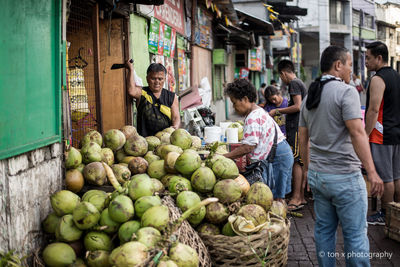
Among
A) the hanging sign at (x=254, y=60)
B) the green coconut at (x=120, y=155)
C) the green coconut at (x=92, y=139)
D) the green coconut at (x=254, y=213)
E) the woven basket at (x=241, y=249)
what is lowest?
the woven basket at (x=241, y=249)

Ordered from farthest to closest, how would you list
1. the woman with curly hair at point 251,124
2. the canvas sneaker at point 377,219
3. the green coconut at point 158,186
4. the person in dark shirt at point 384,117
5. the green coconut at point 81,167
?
the canvas sneaker at point 377,219
the person in dark shirt at point 384,117
the woman with curly hair at point 251,124
the green coconut at point 81,167
the green coconut at point 158,186

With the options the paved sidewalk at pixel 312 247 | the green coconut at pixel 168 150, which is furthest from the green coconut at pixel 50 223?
the paved sidewalk at pixel 312 247

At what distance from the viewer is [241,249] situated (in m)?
3.06

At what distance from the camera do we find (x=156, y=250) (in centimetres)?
251

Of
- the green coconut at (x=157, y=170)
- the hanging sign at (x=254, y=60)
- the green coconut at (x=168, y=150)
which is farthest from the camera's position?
the hanging sign at (x=254, y=60)

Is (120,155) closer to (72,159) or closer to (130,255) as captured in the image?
(72,159)

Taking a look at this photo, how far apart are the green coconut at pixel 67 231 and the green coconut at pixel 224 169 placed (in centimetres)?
130

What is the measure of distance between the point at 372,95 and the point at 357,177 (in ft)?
6.51

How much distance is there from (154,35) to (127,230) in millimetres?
5409

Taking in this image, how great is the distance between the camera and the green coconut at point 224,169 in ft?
11.6

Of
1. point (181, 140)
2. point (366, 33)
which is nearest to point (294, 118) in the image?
point (181, 140)

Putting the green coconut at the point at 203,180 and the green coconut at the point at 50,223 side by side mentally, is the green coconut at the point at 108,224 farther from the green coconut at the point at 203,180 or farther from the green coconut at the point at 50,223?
the green coconut at the point at 203,180

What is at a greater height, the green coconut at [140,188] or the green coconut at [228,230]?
the green coconut at [140,188]

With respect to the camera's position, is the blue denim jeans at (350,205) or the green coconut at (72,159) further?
the green coconut at (72,159)
